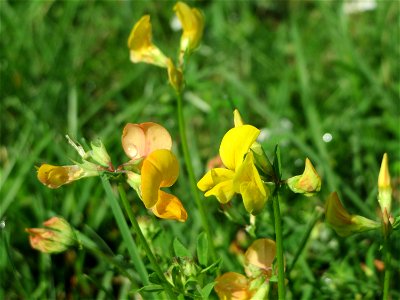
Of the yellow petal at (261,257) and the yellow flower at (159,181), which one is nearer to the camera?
the yellow flower at (159,181)

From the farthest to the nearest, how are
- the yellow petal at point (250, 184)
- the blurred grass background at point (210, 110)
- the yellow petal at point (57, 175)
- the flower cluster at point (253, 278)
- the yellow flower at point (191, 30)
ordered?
1. the blurred grass background at point (210, 110)
2. the yellow flower at point (191, 30)
3. the flower cluster at point (253, 278)
4. the yellow petal at point (57, 175)
5. the yellow petal at point (250, 184)

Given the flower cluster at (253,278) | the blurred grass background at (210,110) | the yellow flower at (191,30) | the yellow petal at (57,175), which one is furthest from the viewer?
the blurred grass background at (210,110)

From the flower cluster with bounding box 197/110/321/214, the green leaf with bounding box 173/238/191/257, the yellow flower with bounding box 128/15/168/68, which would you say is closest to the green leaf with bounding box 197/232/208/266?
the green leaf with bounding box 173/238/191/257

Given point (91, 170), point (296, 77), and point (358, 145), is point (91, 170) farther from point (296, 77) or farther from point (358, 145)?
point (296, 77)

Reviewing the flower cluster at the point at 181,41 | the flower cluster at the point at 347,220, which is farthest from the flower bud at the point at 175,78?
the flower cluster at the point at 347,220

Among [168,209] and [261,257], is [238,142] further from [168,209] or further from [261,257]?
[261,257]

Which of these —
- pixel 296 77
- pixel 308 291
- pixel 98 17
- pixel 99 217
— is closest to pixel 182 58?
pixel 308 291

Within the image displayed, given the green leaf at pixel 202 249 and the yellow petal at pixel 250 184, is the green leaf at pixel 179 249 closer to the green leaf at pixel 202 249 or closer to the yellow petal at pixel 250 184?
the green leaf at pixel 202 249
